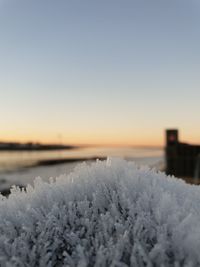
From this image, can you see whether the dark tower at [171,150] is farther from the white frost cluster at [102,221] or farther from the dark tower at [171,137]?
the white frost cluster at [102,221]

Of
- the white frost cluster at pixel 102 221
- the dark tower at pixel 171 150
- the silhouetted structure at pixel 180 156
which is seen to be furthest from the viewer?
the dark tower at pixel 171 150

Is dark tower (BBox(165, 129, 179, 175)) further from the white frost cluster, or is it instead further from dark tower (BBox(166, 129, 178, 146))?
the white frost cluster

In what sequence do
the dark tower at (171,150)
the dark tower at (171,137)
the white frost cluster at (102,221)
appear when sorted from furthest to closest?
the dark tower at (171,137) → the dark tower at (171,150) → the white frost cluster at (102,221)

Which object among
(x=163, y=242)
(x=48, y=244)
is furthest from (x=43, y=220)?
(x=163, y=242)

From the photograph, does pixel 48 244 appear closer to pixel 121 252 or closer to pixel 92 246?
pixel 92 246

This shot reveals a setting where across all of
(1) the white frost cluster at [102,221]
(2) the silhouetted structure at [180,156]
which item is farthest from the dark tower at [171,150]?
(1) the white frost cluster at [102,221]

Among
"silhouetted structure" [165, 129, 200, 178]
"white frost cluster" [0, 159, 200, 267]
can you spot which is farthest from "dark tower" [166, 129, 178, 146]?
"white frost cluster" [0, 159, 200, 267]

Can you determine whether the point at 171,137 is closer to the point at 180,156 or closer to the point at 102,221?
the point at 180,156
